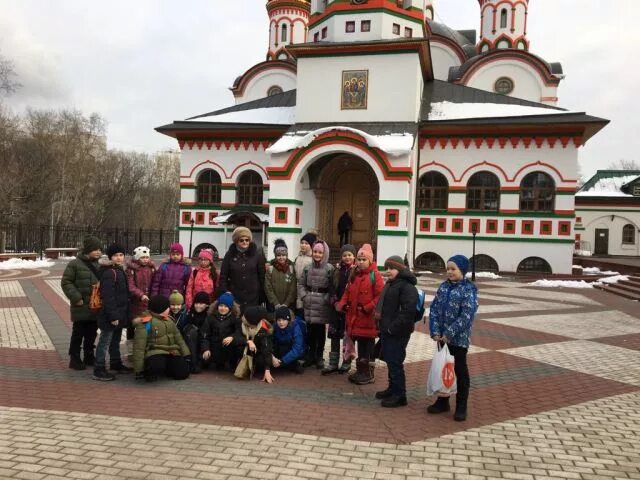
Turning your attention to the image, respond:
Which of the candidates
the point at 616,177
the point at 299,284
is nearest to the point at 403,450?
the point at 299,284

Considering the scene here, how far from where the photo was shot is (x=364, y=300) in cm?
654

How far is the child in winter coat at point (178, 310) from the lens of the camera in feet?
23.0

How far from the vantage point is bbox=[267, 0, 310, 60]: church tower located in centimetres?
3616

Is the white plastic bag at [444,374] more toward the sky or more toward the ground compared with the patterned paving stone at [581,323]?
more toward the sky

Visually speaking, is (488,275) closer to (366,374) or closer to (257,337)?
(366,374)

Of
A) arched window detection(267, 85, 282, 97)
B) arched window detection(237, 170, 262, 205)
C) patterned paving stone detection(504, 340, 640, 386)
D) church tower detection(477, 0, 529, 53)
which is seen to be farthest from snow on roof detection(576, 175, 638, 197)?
Result: patterned paving stone detection(504, 340, 640, 386)

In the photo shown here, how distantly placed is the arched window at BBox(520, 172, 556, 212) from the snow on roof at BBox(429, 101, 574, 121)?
268 cm

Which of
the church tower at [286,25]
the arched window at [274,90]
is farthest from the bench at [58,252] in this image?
the church tower at [286,25]

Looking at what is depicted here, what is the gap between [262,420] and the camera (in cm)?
528

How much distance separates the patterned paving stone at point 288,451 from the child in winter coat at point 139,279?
209cm

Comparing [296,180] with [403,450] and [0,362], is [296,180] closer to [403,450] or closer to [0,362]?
[0,362]

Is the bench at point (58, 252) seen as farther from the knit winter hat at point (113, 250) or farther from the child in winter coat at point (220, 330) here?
the child in winter coat at point (220, 330)

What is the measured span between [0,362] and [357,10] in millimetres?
20431

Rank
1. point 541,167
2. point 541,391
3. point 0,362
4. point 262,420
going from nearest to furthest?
point 262,420, point 541,391, point 0,362, point 541,167
